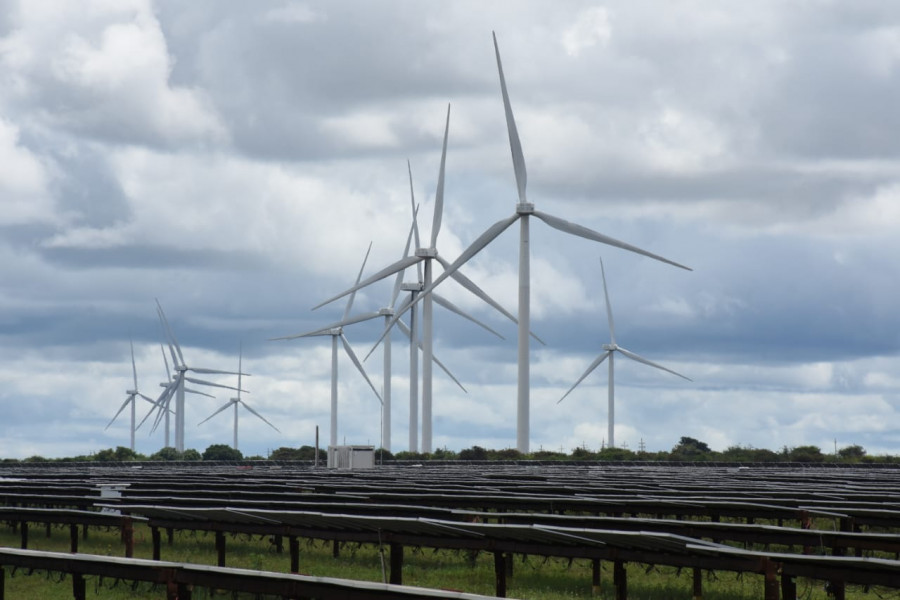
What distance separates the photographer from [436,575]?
95.3ft

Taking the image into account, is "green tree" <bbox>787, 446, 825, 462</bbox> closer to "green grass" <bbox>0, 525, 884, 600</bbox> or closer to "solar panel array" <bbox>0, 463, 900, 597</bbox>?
"solar panel array" <bbox>0, 463, 900, 597</bbox>

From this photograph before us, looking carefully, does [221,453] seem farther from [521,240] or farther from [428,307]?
[521,240]

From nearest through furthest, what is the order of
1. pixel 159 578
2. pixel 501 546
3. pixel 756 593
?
pixel 159 578 → pixel 501 546 → pixel 756 593

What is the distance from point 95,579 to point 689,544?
15.1 meters

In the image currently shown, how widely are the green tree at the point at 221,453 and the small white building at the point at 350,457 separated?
46.4 meters

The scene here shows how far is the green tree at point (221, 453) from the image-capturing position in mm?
137000

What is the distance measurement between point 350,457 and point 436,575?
2404 inches

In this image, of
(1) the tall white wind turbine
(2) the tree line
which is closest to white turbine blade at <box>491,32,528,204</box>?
(1) the tall white wind turbine

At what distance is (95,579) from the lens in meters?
28.8

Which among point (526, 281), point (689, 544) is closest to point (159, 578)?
point (689, 544)

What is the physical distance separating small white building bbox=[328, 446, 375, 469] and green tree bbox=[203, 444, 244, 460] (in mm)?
46427

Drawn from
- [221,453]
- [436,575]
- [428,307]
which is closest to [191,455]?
[221,453]

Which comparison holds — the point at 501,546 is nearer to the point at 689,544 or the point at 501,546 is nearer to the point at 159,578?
the point at 689,544

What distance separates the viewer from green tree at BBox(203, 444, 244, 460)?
137 m
